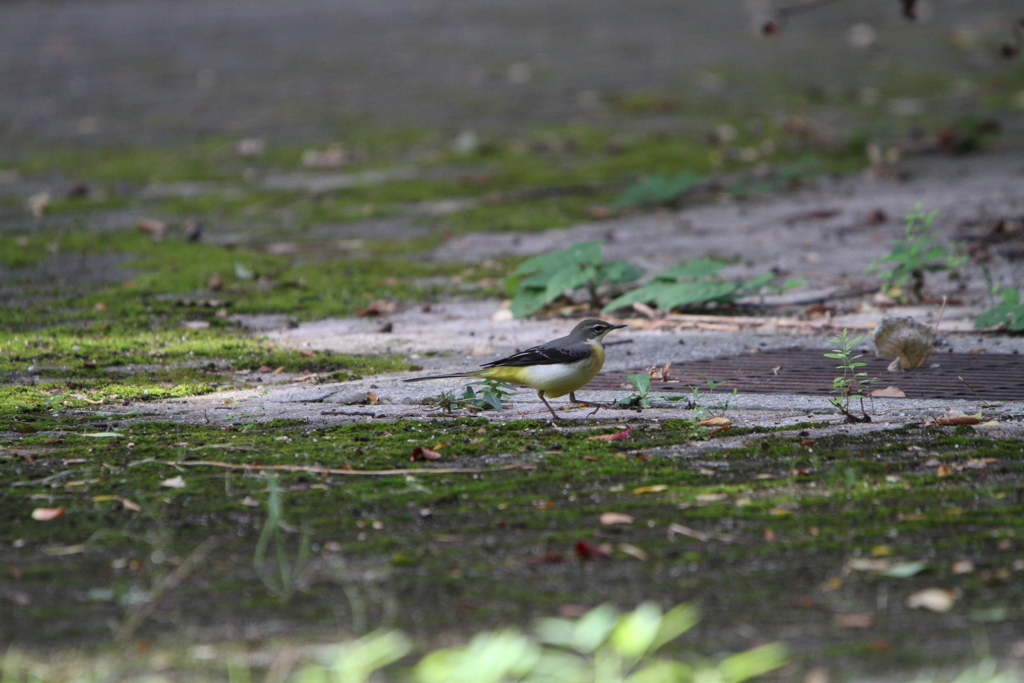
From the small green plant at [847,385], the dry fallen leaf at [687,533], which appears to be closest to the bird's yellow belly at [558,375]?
the small green plant at [847,385]

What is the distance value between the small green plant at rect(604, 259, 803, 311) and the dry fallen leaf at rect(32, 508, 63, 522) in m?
3.36

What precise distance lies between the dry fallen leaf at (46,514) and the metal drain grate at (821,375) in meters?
2.32

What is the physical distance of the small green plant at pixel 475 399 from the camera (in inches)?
166

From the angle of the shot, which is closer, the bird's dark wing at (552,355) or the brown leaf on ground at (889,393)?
the bird's dark wing at (552,355)

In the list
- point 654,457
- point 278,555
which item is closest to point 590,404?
point 654,457

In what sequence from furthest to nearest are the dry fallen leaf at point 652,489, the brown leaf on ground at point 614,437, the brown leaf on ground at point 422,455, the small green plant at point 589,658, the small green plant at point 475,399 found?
the small green plant at point 475,399 → the brown leaf on ground at point 614,437 → the brown leaf on ground at point 422,455 → the dry fallen leaf at point 652,489 → the small green plant at point 589,658

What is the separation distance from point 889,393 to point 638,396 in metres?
1.01

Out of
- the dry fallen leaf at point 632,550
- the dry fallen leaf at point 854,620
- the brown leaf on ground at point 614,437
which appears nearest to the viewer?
the dry fallen leaf at point 854,620

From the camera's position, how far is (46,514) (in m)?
3.17

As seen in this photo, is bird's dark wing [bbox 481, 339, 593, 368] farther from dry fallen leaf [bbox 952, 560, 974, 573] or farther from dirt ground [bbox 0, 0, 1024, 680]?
dry fallen leaf [bbox 952, 560, 974, 573]

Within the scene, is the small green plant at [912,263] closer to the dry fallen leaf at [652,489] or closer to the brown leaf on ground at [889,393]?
the brown leaf on ground at [889,393]

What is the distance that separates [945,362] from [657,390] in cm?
135

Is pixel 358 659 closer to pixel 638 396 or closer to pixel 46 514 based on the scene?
pixel 46 514

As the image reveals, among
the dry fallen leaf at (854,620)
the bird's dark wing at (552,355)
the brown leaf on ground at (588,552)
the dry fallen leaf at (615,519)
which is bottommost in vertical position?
the dry fallen leaf at (854,620)
